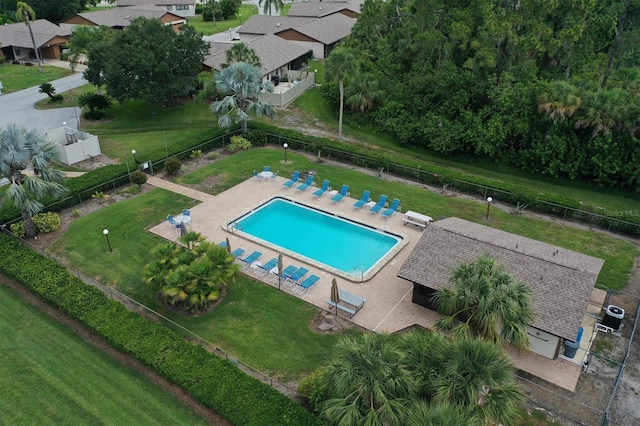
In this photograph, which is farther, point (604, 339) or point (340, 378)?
point (604, 339)

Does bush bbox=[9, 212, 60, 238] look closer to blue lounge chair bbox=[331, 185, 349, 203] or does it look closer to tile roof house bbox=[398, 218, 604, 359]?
blue lounge chair bbox=[331, 185, 349, 203]

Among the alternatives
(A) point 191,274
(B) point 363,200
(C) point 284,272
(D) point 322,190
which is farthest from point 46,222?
(B) point 363,200

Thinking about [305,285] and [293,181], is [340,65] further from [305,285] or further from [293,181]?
[305,285]

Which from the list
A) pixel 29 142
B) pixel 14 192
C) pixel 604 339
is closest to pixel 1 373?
pixel 14 192

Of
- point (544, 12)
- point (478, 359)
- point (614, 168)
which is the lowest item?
point (614, 168)

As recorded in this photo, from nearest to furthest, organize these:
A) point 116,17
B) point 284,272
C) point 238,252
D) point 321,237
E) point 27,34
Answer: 1. point 284,272
2. point 238,252
3. point 321,237
4. point 27,34
5. point 116,17

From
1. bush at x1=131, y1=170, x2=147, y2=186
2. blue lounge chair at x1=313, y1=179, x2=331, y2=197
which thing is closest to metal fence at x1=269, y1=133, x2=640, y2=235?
blue lounge chair at x1=313, y1=179, x2=331, y2=197

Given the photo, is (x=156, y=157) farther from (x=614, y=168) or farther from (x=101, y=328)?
(x=614, y=168)
